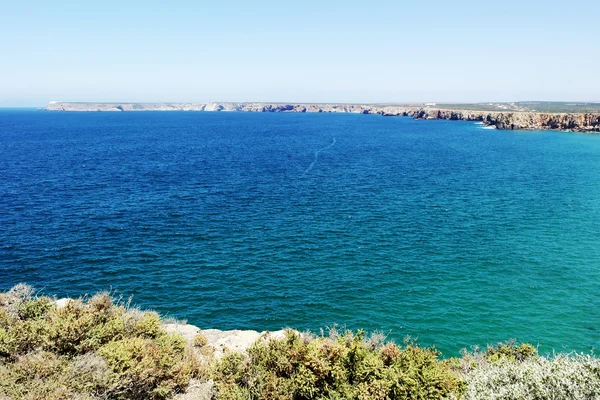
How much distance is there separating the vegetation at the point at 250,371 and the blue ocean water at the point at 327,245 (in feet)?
39.6

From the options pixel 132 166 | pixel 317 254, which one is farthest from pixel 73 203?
pixel 317 254

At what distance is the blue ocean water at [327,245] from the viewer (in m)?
32.3

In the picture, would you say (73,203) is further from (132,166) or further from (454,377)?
(454,377)

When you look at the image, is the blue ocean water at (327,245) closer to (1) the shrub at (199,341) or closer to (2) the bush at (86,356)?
(1) the shrub at (199,341)

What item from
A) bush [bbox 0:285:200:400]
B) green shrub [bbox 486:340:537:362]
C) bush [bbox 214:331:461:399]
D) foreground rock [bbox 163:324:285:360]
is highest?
bush [bbox 0:285:200:400]

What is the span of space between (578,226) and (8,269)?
67129mm

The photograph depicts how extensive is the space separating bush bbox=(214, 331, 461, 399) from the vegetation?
0.04 metres

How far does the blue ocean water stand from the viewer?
32281 mm

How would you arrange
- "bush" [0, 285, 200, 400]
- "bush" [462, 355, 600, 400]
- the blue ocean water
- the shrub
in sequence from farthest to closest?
the blue ocean water
the shrub
"bush" [0, 285, 200, 400]
"bush" [462, 355, 600, 400]

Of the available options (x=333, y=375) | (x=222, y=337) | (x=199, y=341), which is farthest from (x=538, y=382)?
(x=222, y=337)

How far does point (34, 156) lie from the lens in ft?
334

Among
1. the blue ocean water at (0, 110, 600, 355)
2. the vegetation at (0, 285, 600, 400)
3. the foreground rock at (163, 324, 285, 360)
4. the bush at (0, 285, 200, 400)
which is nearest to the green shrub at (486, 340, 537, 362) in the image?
the vegetation at (0, 285, 600, 400)

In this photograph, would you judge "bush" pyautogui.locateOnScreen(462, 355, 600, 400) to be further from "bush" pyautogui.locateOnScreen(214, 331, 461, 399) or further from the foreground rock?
the foreground rock

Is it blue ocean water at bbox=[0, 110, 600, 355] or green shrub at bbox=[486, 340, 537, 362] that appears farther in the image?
blue ocean water at bbox=[0, 110, 600, 355]
